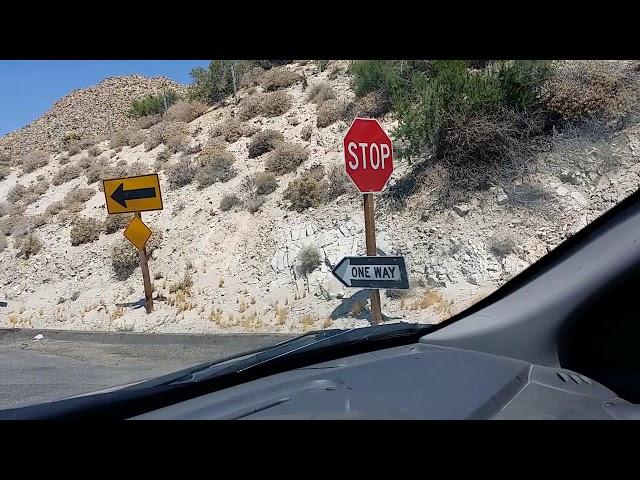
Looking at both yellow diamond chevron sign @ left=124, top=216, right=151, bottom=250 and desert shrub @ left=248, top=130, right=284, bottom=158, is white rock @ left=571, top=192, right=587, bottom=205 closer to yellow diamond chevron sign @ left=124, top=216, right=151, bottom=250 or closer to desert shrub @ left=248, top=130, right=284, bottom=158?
yellow diamond chevron sign @ left=124, top=216, right=151, bottom=250

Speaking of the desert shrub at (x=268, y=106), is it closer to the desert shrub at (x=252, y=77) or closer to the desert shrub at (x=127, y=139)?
the desert shrub at (x=252, y=77)

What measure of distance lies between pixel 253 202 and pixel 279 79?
11.2 m

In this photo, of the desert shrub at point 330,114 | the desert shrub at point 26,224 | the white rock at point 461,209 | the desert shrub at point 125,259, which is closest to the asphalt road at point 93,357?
the desert shrub at point 125,259

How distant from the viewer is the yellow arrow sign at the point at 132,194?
1447cm

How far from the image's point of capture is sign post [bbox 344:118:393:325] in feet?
30.5

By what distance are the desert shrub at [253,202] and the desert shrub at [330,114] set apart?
4502mm

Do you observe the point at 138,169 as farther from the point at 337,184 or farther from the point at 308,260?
the point at 308,260

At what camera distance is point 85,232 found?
22469 millimetres

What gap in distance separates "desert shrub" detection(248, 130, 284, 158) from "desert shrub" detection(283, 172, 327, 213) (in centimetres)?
488

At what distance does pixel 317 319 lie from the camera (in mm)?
12484
